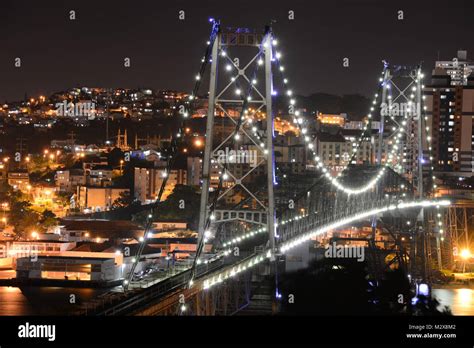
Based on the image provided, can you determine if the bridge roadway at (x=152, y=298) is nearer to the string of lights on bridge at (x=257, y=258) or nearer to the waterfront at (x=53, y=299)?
the string of lights on bridge at (x=257, y=258)

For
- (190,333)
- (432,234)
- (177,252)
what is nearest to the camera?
(190,333)

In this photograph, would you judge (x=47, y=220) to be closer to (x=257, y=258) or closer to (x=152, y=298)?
(x=257, y=258)

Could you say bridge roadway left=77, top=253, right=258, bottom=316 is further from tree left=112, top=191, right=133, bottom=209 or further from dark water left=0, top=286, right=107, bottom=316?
tree left=112, top=191, right=133, bottom=209

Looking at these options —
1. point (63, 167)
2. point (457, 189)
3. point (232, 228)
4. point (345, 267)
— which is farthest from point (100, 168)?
point (232, 228)

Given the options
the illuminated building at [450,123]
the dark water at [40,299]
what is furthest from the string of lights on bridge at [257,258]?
the illuminated building at [450,123]

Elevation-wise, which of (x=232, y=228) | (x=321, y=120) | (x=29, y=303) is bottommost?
(x=29, y=303)

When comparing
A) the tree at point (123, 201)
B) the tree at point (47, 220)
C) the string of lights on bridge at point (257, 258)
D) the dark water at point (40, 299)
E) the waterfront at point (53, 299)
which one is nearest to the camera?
the string of lights on bridge at point (257, 258)

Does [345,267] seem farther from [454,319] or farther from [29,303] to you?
[454,319]

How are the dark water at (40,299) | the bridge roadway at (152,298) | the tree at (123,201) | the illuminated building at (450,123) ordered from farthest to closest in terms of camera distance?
the illuminated building at (450,123) → the tree at (123,201) → the dark water at (40,299) → the bridge roadway at (152,298)

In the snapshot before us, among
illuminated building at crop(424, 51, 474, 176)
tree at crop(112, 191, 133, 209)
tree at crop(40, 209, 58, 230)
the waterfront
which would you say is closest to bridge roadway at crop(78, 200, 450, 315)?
the waterfront
